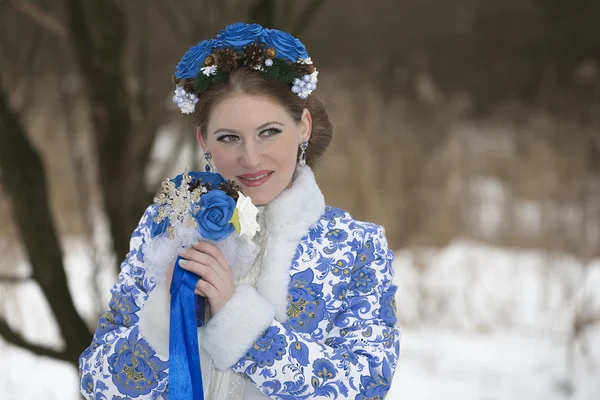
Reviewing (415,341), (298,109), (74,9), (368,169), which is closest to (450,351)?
(415,341)

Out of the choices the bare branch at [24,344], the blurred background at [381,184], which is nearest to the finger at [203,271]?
the blurred background at [381,184]

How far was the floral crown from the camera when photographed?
4.83 feet

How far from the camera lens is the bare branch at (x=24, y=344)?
2.42 metres

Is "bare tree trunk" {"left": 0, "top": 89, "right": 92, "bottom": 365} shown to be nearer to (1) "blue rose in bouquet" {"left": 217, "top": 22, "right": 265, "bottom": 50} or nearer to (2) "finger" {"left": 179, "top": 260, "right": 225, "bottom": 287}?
(1) "blue rose in bouquet" {"left": 217, "top": 22, "right": 265, "bottom": 50}

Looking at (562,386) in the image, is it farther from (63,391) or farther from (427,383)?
(63,391)

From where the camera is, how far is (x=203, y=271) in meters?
1.30

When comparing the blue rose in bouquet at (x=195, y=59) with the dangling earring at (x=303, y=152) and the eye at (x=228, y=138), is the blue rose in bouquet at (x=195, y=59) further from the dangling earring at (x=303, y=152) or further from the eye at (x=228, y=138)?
the dangling earring at (x=303, y=152)

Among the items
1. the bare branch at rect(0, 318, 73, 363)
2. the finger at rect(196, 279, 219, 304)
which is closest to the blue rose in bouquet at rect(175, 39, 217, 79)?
the finger at rect(196, 279, 219, 304)

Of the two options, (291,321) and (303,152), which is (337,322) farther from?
(303,152)

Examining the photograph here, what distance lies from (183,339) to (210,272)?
124 mm

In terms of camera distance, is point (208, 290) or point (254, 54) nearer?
point (208, 290)

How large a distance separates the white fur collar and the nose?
0.35 feet

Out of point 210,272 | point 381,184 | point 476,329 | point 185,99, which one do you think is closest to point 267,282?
point 210,272

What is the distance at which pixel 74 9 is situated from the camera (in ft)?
8.65
